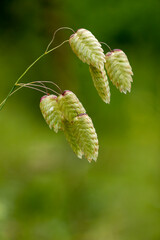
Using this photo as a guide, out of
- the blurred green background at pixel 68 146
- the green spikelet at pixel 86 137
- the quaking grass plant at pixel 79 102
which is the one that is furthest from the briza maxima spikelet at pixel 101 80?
the blurred green background at pixel 68 146

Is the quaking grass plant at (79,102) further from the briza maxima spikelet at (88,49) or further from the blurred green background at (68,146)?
the blurred green background at (68,146)

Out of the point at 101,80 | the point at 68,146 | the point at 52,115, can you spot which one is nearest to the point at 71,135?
the point at 52,115

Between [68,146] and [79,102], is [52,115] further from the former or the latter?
[68,146]

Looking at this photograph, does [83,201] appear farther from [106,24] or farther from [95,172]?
[106,24]

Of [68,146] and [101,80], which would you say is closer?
[101,80]

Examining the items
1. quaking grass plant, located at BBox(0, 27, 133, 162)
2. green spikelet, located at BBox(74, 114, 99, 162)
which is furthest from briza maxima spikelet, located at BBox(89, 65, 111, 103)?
green spikelet, located at BBox(74, 114, 99, 162)

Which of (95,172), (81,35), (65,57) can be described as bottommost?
(81,35)

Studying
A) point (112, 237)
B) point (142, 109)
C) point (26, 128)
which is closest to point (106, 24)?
point (142, 109)

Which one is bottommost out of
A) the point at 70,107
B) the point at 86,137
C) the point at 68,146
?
the point at 86,137
